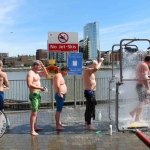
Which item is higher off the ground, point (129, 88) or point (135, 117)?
point (129, 88)

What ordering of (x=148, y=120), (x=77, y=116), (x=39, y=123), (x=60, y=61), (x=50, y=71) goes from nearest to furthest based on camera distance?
1. (x=148, y=120)
2. (x=39, y=123)
3. (x=77, y=116)
4. (x=50, y=71)
5. (x=60, y=61)

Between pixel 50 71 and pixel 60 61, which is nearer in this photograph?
pixel 50 71

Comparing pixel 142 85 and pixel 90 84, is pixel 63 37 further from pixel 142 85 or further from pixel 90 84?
pixel 142 85

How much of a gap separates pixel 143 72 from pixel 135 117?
48.2 inches

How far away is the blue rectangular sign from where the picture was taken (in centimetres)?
937

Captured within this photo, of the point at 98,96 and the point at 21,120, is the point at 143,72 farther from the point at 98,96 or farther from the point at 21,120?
the point at 98,96

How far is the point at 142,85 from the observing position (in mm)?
6219

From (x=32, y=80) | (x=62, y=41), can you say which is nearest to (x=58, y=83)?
(x=32, y=80)

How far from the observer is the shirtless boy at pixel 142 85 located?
6.11m

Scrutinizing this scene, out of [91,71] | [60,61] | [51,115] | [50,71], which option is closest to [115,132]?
[91,71]

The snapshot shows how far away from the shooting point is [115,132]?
6.21m

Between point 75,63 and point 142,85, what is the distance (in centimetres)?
370

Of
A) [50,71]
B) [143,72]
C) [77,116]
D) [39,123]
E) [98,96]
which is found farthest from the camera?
[98,96]

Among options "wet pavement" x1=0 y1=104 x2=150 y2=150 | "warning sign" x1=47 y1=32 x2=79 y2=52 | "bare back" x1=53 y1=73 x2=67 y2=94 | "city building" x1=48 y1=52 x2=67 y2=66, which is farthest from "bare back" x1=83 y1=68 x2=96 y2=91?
"city building" x1=48 y1=52 x2=67 y2=66
